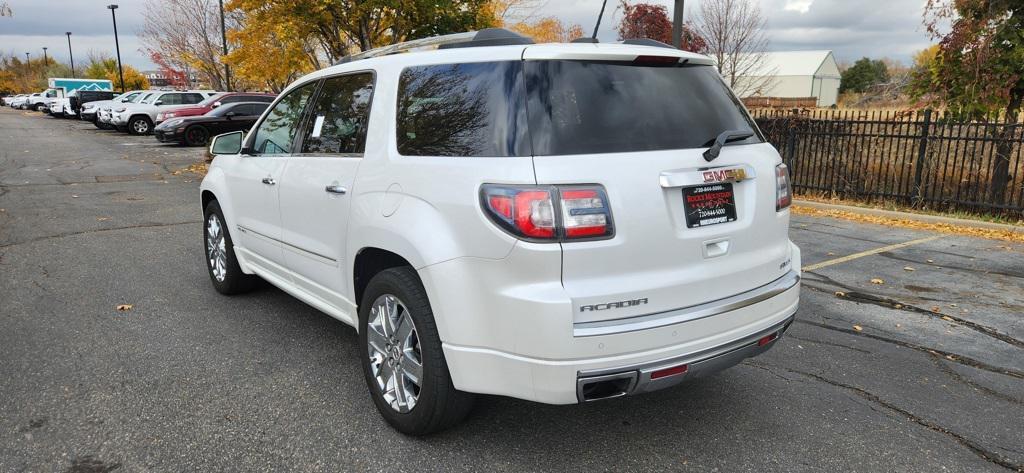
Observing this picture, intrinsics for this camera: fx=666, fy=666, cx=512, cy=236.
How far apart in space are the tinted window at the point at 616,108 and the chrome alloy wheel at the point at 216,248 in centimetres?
351

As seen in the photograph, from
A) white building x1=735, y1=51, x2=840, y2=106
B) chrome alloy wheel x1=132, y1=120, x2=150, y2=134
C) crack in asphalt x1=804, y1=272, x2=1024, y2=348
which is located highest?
white building x1=735, y1=51, x2=840, y2=106

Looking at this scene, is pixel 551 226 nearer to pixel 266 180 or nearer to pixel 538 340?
pixel 538 340

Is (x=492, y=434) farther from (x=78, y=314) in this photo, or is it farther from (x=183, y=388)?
(x=78, y=314)

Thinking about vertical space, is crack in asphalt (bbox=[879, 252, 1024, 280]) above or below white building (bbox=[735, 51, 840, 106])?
below

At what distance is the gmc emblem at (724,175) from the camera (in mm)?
2740

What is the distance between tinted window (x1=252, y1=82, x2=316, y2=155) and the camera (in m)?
4.15

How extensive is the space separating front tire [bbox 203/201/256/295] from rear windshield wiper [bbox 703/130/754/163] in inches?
144

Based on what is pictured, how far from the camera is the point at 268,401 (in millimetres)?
3457

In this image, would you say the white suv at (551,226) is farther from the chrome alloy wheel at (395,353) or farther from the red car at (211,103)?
the red car at (211,103)

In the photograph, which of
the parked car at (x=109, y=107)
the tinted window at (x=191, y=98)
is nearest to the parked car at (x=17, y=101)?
the parked car at (x=109, y=107)

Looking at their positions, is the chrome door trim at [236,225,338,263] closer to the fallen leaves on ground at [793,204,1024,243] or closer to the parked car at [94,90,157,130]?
the fallen leaves on ground at [793,204,1024,243]

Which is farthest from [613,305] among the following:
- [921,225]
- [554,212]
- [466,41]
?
[921,225]

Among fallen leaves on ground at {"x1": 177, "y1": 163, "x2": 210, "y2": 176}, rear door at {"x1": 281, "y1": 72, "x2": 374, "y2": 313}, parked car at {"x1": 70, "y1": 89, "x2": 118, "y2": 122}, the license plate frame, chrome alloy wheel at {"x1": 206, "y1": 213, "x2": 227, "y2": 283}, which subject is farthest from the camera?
parked car at {"x1": 70, "y1": 89, "x2": 118, "y2": 122}

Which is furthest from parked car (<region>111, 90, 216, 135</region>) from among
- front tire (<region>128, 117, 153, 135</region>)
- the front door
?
the front door
